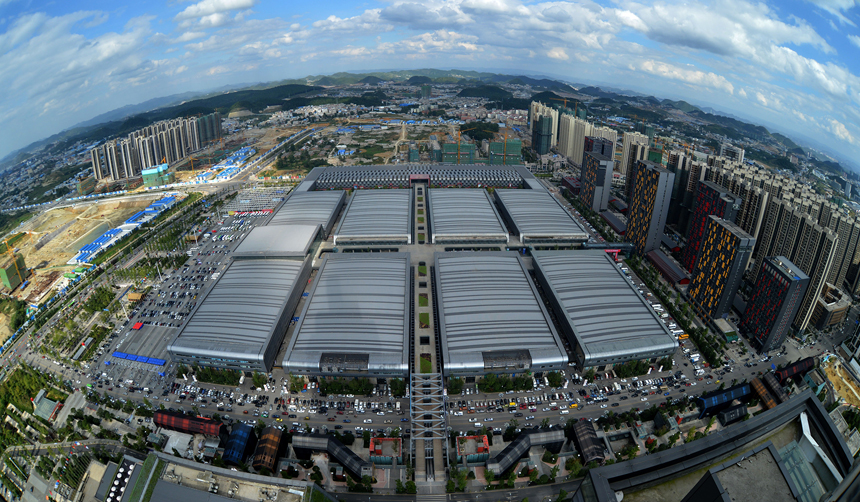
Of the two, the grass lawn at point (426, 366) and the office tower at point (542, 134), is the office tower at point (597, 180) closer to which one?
the office tower at point (542, 134)

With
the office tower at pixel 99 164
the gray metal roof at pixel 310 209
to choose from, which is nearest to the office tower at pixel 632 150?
the gray metal roof at pixel 310 209

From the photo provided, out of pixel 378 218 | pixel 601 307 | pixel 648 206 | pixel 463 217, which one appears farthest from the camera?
pixel 463 217

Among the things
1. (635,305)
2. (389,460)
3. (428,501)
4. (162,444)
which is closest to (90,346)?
(162,444)

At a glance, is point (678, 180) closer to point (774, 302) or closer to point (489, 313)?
point (774, 302)

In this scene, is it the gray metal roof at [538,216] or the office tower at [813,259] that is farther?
the gray metal roof at [538,216]

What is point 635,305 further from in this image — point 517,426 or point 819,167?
point 819,167

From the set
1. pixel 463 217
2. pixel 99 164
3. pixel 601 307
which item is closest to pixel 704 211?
pixel 601 307

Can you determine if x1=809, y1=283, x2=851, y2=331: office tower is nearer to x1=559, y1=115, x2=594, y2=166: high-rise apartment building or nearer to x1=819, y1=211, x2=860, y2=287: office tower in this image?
x1=819, y1=211, x2=860, y2=287: office tower
